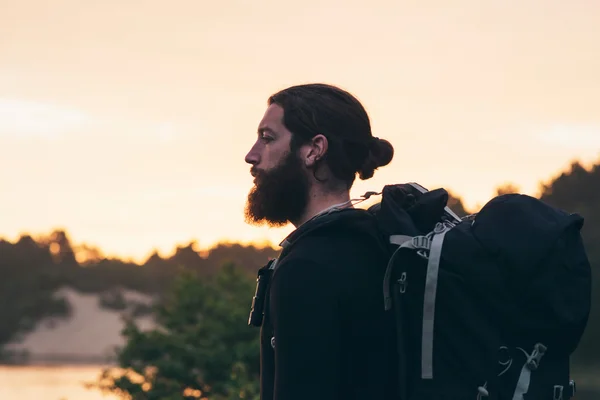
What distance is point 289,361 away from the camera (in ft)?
10.7

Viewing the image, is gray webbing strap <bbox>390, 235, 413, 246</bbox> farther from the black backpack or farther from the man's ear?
the man's ear

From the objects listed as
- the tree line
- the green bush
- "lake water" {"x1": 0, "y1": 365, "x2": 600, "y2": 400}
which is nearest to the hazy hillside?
the tree line

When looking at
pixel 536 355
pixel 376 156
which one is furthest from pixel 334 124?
pixel 536 355

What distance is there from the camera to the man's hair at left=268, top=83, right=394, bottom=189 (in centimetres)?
361

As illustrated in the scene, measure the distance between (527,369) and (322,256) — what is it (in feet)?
2.29

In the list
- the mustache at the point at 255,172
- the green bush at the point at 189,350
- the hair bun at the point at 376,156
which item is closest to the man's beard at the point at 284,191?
the mustache at the point at 255,172

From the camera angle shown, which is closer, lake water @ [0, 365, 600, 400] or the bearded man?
the bearded man

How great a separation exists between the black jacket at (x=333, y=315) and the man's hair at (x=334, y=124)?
0.78 ft

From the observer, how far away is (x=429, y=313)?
3176 millimetres

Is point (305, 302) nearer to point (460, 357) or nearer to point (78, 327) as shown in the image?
point (460, 357)

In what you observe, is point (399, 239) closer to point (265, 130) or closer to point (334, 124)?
point (334, 124)

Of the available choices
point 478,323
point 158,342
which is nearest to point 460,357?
point 478,323

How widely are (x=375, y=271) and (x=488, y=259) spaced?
0.37 m

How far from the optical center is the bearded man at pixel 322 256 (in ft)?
10.7
